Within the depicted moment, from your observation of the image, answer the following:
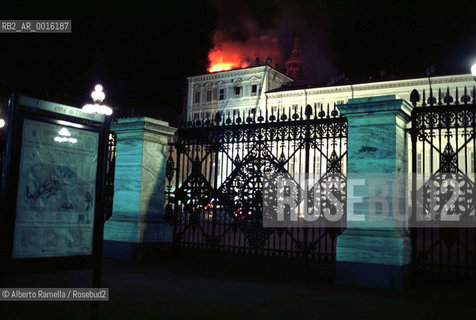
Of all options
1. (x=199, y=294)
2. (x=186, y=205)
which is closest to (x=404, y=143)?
(x=199, y=294)

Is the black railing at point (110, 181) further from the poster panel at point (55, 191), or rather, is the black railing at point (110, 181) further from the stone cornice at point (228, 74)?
the stone cornice at point (228, 74)

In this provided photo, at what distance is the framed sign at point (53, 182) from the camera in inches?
161

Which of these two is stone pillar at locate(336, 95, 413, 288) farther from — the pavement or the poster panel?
the poster panel

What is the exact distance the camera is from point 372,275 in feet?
23.5

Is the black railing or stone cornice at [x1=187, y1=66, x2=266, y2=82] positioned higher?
stone cornice at [x1=187, y1=66, x2=266, y2=82]

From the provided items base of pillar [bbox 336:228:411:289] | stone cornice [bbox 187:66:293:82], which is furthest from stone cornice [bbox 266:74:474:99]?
base of pillar [bbox 336:228:411:289]

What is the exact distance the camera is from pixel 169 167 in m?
10.8

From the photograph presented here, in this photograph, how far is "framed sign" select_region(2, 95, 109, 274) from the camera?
4.09 metres

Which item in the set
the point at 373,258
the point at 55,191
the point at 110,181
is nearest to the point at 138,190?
the point at 110,181

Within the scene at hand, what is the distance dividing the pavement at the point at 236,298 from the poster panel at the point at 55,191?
743 millimetres

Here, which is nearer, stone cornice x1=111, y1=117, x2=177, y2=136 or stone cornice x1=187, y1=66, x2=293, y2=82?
stone cornice x1=111, y1=117, x2=177, y2=136

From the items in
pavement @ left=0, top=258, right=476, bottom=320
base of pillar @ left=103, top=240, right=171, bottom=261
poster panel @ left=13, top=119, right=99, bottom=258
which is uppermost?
poster panel @ left=13, top=119, right=99, bottom=258

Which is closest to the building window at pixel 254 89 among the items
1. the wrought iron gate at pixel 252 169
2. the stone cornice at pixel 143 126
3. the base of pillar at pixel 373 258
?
the wrought iron gate at pixel 252 169

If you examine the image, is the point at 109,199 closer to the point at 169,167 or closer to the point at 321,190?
the point at 169,167
